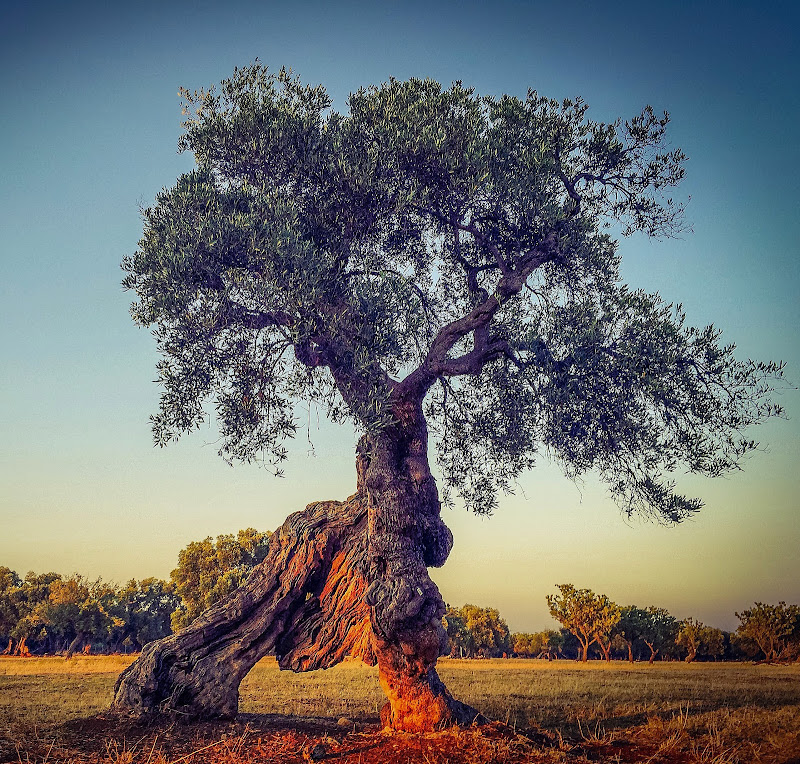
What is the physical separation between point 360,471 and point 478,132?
8.10 m

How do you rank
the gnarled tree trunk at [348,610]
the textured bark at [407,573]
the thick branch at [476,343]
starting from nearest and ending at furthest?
the textured bark at [407,573], the gnarled tree trunk at [348,610], the thick branch at [476,343]

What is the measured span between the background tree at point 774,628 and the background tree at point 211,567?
40.5 m

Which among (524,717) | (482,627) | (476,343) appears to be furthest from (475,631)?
(476,343)

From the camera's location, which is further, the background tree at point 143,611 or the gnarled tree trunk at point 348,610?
the background tree at point 143,611

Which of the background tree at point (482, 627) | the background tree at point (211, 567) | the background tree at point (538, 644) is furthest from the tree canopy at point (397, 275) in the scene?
the background tree at point (538, 644)

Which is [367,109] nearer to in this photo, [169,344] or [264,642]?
[169,344]

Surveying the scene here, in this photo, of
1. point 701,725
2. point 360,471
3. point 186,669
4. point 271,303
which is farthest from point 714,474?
point 186,669

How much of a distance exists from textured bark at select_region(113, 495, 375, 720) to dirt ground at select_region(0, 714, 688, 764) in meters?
1.19

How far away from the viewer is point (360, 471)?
13992mm

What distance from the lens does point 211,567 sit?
45.6 meters

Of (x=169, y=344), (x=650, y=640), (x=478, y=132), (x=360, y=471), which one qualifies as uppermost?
(x=478, y=132)

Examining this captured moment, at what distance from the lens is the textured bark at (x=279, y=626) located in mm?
13812

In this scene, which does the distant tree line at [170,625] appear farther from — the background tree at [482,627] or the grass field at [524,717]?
the grass field at [524,717]

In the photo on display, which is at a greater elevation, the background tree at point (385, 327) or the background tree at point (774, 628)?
the background tree at point (385, 327)
